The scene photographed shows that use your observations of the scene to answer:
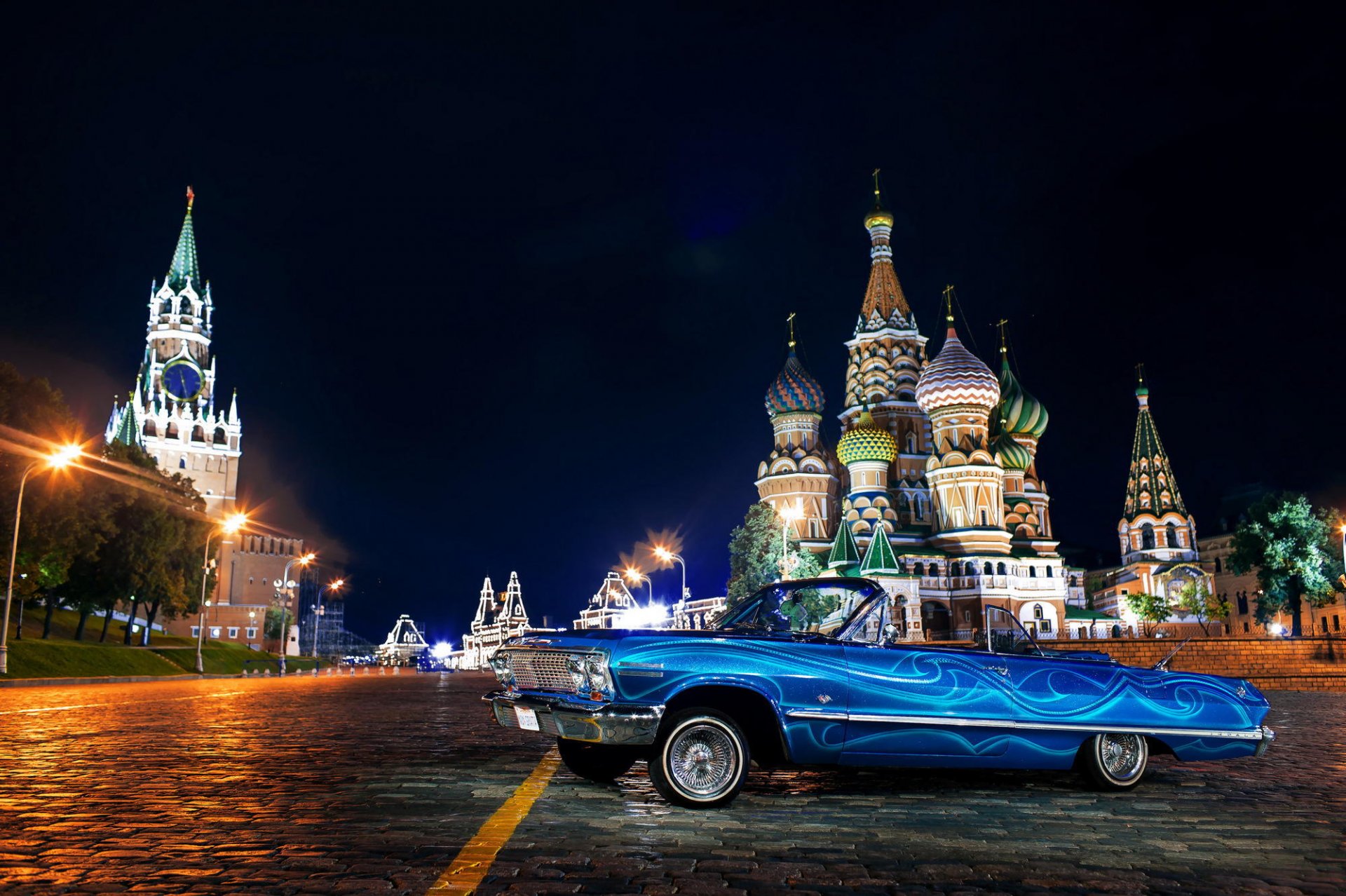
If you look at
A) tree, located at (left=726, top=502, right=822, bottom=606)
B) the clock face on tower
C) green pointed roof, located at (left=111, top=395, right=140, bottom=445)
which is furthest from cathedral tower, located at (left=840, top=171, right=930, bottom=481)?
the clock face on tower

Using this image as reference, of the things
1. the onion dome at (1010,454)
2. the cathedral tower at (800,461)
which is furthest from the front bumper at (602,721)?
the onion dome at (1010,454)

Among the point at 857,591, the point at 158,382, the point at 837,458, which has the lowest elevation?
the point at 857,591

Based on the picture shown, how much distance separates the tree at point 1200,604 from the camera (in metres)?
80.1

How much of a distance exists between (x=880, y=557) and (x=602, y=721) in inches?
2538

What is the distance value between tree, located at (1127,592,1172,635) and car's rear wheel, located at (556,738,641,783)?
77200 mm

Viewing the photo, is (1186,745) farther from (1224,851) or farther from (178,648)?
(178,648)

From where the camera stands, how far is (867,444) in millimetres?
79875

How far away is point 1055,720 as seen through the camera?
25.7 feet

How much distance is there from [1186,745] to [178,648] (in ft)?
209

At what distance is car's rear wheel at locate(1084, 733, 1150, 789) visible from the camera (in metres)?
7.98

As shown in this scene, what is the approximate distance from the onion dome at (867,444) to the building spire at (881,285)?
1141cm

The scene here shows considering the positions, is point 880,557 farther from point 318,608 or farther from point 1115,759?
point 318,608

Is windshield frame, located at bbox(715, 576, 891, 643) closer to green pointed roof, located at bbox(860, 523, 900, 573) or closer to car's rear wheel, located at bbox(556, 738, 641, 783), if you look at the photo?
car's rear wheel, located at bbox(556, 738, 641, 783)

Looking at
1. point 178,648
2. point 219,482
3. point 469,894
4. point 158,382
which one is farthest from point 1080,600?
point 158,382
